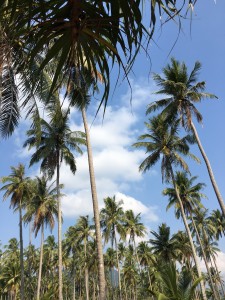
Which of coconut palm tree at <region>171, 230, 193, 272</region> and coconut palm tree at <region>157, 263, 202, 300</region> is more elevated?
coconut palm tree at <region>171, 230, 193, 272</region>

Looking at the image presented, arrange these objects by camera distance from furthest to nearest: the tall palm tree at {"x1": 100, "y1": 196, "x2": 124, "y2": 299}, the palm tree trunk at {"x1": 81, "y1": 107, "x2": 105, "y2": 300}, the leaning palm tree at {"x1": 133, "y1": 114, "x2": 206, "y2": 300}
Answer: the tall palm tree at {"x1": 100, "y1": 196, "x2": 124, "y2": 299}
the leaning palm tree at {"x1": 133, "y1": 114, "x2": 206, "y2": 300}
the palm tree trunk at {"x1": 81, "y1": 107, "x2": 105, "y2": 300}

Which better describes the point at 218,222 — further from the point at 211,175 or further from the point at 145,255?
the point at 211,175

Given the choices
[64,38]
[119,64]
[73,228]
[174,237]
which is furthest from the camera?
[73,228]

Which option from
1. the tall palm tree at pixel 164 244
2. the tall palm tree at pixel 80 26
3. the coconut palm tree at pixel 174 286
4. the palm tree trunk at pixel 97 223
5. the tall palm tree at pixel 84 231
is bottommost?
the tall palm tree at pixel 80 26

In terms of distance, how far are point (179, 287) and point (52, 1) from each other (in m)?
14.4

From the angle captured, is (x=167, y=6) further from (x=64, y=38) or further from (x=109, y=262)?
(x=109, y=262)

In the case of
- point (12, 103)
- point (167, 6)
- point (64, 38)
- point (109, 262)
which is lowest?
point (64, 38)

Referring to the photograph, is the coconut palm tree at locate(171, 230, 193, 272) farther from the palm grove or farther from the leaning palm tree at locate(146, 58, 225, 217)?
the leaning palm tree at locate(146, 58, 225, 217)

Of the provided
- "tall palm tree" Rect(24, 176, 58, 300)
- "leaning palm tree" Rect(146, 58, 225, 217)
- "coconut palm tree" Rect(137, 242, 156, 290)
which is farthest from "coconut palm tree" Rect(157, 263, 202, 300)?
"coconut palm tree" Rect(137, 242, 156, 290)

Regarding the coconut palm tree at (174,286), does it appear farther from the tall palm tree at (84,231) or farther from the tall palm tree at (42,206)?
the tall palm tree at (84,231)

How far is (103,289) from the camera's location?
1442 cm

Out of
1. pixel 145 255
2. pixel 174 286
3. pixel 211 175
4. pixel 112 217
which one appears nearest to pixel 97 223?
pixel 174 286

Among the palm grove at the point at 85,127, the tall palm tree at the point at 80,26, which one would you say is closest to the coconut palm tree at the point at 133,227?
the palm grove at the point at 85,127

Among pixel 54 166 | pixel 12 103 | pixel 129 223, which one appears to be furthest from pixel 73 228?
pixel 12 103
